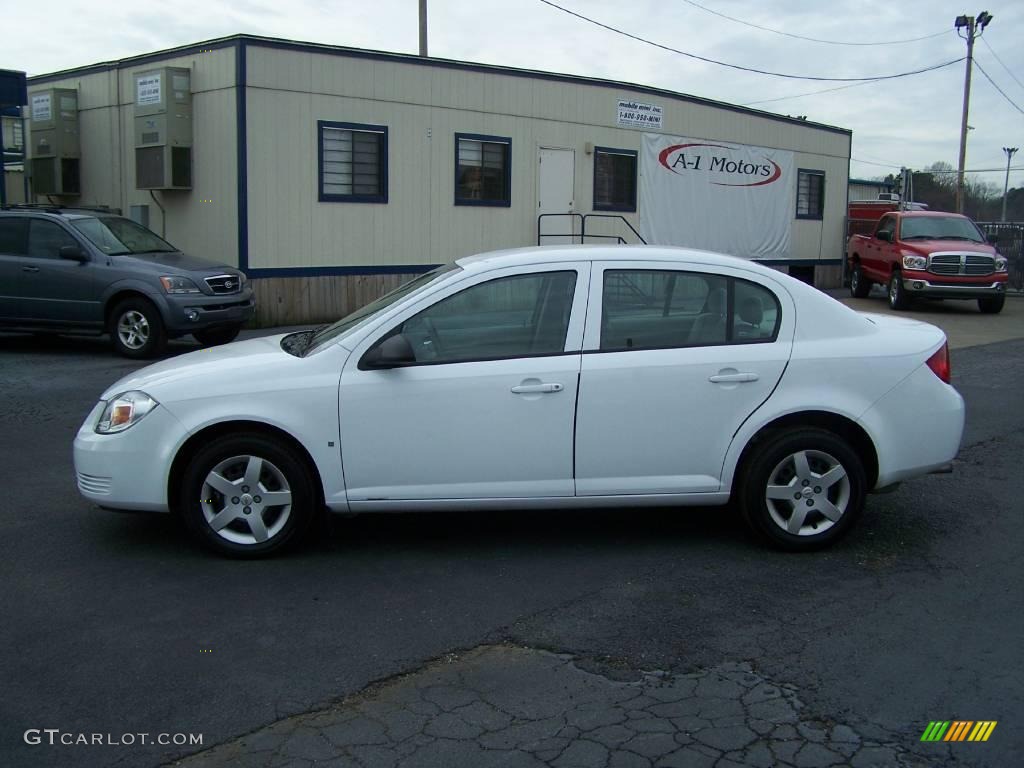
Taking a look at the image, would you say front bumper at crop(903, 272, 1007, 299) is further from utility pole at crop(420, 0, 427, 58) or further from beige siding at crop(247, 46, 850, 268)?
utility pole at crop(420, 0, 427, 58)

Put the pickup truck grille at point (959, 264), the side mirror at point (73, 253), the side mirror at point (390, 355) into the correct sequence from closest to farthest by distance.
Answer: the side mirror at point (390, 355)
the side mirror at point (73, 253)
the pickup truck grille at point (959, 264)

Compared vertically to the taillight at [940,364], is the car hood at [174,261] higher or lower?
higher

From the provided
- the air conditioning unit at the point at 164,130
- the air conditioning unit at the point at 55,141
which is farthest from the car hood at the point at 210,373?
the air conditioning unit at the point at 55,141

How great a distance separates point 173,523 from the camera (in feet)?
19.7

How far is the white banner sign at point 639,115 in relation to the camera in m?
20.7

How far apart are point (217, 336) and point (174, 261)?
1.37m

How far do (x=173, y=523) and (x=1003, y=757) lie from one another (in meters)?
4.41

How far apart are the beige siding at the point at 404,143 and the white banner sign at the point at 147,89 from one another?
5.90 feet

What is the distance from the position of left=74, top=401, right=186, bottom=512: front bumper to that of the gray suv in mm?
7445

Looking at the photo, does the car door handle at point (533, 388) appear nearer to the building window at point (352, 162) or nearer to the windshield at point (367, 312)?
the windshield at point (367, 312)

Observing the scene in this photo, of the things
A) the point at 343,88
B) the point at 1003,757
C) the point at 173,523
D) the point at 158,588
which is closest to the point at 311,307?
the point at 343,88

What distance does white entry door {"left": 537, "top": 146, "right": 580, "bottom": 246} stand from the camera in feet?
64.2

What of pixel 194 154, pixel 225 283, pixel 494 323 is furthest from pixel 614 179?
pixel 494 323

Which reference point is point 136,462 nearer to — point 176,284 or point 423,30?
point 176,284
